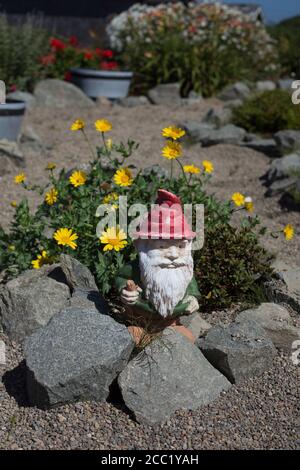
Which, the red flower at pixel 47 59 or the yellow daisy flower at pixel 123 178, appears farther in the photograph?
the red flower at pixel 47 59

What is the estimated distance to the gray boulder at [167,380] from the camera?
2998 mm

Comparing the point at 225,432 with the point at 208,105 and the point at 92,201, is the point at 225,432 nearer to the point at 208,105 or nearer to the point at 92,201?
the point at 92,201

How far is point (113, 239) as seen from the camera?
345 centimetres

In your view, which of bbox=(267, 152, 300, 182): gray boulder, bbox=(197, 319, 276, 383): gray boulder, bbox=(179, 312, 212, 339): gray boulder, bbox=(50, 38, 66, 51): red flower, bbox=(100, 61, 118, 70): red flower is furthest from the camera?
bbox=(100, 61, 118, 70): red flower

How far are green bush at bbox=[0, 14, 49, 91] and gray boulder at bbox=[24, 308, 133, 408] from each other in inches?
266

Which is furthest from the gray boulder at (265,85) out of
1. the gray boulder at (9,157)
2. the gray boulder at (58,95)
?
the gray boulder at (9,157)

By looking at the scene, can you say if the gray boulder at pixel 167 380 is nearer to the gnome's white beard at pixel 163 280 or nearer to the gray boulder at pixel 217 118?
the gnome's white beard at pixel 163 280

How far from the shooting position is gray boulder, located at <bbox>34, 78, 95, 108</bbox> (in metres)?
9.56

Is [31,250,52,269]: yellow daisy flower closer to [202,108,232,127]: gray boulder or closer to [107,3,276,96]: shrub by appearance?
→ [202,108,232,127]: gray boulder

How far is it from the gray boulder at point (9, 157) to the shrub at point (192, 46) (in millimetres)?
3990

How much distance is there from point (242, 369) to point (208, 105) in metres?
6.93

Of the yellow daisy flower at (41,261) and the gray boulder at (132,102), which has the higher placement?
the yellow daisy flower at (41,261)

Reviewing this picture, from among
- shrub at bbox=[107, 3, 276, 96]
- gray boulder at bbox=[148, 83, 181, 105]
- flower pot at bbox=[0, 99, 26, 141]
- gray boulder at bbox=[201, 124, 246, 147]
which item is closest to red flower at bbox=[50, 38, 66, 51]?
shrub at bbox=[107, 3, 276, 96]
